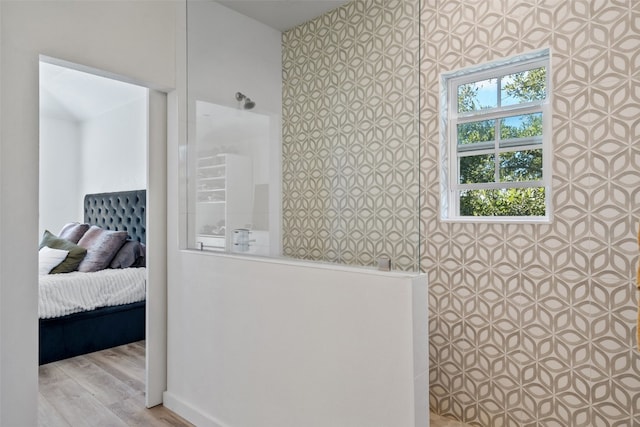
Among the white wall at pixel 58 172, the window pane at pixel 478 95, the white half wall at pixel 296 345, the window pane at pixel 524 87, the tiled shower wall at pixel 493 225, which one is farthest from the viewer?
the white wall at pixel 58 172

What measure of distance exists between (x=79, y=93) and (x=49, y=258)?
2060 millimetres

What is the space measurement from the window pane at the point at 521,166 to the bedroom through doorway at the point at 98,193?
2.12m

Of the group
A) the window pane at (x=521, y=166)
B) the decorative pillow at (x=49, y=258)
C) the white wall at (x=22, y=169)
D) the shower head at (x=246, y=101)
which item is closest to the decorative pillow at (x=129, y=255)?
the decorative pillow at (x=49, y=258)

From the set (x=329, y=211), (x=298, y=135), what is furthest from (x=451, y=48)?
(x=329, y=211)

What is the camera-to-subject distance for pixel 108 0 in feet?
7.01

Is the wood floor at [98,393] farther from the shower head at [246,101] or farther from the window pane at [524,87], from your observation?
the window pane at [524,87]

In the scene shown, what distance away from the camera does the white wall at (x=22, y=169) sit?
1796 millimetres

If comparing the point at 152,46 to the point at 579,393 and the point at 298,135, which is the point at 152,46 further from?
the point at 579,393

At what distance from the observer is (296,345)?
171 cm

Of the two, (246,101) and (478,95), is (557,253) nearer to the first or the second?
(478,95)

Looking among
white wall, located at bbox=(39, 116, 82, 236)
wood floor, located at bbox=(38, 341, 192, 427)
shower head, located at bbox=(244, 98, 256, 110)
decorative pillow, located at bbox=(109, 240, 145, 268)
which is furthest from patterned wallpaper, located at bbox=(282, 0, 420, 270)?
white wall, located at bbox=(39, 116, 82, 236)

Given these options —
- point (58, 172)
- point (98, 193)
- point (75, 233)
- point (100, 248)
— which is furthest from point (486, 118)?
point (58, 172)

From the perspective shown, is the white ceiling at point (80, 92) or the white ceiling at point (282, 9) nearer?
the white ceiling at point (282, 9)

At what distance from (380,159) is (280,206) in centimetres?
54
